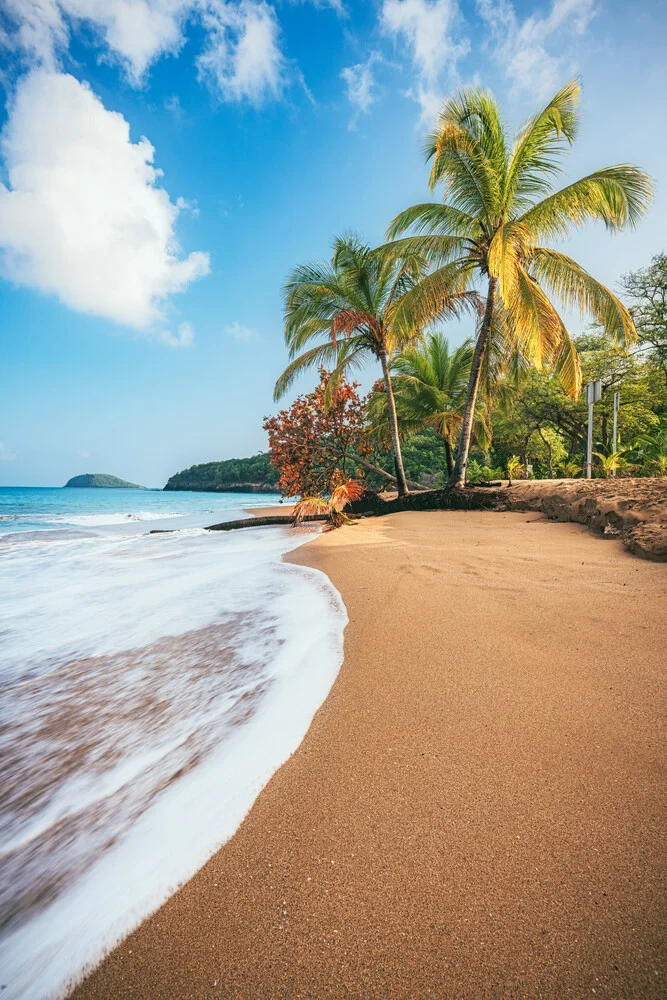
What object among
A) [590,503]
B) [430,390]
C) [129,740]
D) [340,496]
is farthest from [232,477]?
[129,740]

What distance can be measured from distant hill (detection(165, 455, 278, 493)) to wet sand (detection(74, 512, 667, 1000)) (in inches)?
1653

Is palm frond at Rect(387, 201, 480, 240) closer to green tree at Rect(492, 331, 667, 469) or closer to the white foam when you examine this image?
green tree at Rect(492, 331, 667, 469)

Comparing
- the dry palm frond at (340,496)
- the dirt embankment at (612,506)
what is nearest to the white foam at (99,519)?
the dry palm frond at (340,496)

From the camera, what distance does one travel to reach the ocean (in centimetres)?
99

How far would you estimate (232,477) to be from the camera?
61562 mm

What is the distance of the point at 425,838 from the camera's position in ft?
3.48

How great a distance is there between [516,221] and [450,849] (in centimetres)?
1002

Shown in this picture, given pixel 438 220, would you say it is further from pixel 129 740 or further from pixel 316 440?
pixel 129 740

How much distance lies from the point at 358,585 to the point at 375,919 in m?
2.68

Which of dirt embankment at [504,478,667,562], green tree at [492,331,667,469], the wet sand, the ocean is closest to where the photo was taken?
the wet sand

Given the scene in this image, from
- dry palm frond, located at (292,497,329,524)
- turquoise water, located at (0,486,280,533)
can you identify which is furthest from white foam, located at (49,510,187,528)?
dry palm frond, located at (292,497,329,524)

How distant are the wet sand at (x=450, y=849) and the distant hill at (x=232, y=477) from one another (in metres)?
42.0

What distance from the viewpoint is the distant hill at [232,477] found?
54.3 m

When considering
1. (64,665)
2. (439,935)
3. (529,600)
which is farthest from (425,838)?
(64,665)
